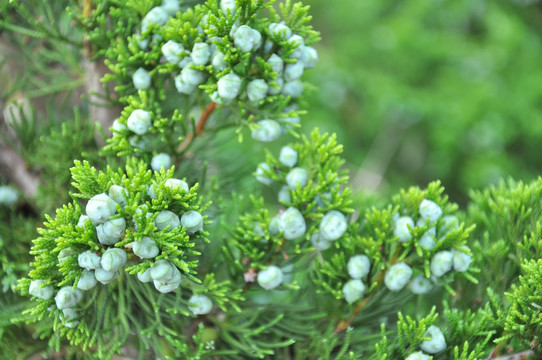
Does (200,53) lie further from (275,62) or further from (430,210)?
(430,210)

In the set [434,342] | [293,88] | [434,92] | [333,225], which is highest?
[293,88]

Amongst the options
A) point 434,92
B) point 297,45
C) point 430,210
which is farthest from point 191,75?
point 434,92

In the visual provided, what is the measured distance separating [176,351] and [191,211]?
227 mm

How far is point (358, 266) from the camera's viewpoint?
2.24ft

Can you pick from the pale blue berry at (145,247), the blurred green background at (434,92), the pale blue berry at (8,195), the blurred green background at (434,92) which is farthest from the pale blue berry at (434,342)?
the blurred green background at (434,92)

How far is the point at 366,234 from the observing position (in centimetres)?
78

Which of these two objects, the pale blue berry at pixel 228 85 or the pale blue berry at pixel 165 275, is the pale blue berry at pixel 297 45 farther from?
the pale blue berry at pixel 165 275

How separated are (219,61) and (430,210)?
0.33 m

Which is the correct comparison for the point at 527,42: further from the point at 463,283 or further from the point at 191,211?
the point at 191,211

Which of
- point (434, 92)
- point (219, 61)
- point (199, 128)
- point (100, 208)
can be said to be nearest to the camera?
point (100, 208)

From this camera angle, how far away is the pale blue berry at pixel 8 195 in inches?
32.2

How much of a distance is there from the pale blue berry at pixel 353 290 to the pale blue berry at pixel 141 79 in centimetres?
38

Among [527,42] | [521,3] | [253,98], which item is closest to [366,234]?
[253,98]

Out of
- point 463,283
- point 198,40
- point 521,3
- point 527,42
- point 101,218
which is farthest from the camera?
point 521,3
